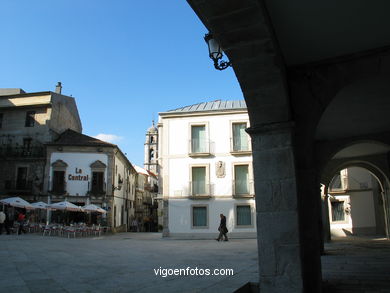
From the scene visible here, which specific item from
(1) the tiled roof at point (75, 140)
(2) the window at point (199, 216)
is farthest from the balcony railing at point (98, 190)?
(2) the window at point (199, 216)

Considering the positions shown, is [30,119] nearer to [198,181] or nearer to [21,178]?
[21,178]

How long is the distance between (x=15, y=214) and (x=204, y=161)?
47.9ft

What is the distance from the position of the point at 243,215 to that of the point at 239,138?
479 cm

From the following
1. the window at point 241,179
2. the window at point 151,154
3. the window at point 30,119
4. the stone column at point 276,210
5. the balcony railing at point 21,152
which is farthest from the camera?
the window at point 151,154

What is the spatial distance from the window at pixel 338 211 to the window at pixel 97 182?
15.8 m

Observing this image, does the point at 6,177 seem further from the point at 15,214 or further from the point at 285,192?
the point at 285,192

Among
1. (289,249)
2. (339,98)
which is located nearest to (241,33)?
(289,249)

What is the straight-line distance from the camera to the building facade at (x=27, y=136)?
82.9 feet

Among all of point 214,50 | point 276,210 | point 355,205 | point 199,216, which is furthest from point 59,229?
point 214,50

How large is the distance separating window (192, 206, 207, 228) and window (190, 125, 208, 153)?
3571mm

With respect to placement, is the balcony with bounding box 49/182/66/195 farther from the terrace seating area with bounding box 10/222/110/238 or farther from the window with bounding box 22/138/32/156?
the terrace seating area with bounding box 10/222/110/238

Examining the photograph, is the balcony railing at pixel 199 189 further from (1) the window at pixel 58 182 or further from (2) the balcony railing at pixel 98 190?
(1) the window at pixel 58 182

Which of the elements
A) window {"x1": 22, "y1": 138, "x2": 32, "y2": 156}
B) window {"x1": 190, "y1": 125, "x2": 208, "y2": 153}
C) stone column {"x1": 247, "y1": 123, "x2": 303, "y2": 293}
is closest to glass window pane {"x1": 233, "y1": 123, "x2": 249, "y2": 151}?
window {"x1": 190, "y1": 125, "x2": 208, "y2": 153}

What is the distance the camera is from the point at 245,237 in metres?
20.2
